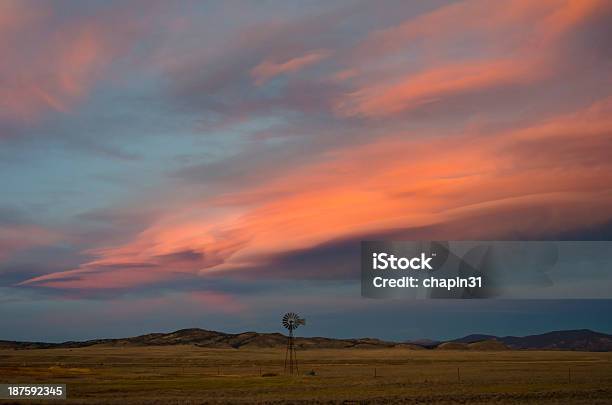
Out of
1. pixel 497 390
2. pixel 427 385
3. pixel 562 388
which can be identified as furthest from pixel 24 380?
pixel 562 388

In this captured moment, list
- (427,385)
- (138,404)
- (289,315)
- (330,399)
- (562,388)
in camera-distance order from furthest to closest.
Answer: (289,315) < (427,385) < (562,388) < (330,399) < (138,404)

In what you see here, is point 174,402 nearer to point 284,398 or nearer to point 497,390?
point 284,398

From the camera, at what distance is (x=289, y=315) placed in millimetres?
98625

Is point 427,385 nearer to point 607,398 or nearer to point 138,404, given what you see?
point 607,398

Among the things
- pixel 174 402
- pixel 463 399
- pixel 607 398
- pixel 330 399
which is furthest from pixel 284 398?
pixel 607 398

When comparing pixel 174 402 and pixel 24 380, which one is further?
pixel 24 380

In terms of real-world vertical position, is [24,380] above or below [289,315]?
below

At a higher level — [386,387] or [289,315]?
[289,315]

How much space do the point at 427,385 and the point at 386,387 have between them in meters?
5.15

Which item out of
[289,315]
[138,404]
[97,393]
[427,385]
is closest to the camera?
[138,404]

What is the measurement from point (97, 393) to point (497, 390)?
118ft

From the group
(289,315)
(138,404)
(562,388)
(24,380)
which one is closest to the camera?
(138,404)

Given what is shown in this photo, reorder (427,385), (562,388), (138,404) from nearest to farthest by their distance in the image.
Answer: (138,404) < (562,388) < (427,385)

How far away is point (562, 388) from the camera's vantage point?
6134 centimetres
